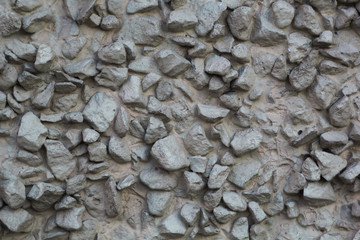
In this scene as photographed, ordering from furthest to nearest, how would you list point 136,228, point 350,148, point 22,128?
point 350,148
point 136,228
point 22,128

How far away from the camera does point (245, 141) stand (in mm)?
1716

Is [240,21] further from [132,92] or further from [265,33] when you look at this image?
[132,92]

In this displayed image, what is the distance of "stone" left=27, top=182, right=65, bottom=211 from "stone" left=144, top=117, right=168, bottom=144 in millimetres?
296

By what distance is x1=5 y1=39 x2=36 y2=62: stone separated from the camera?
1588mm

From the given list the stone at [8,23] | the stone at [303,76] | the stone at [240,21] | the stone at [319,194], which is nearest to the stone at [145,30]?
the stone at [240,21]

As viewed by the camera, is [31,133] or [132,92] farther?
[132,92]

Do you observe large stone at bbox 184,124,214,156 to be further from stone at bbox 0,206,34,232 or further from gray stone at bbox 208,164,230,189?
stone at bbox 0,206,34,232

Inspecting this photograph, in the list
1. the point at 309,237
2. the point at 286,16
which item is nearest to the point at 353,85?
the point at 286,16

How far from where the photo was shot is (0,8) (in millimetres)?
1575

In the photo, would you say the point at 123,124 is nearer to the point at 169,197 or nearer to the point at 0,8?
the point at 169,197

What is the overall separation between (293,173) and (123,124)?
0.57 m

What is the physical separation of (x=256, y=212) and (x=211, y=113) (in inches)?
13.2

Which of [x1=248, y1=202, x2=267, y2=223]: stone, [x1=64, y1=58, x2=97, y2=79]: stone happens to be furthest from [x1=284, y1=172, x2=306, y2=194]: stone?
[x1=64, y1=58, x2=97, y2=79]: stone

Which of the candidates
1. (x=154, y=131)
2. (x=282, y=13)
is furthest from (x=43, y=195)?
(x=282, y=13)
